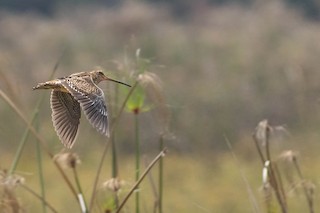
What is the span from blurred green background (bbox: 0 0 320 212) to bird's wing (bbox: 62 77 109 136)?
43 centimetres

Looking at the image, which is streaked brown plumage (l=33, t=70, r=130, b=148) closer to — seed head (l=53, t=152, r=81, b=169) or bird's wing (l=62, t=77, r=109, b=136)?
bird's wing (l=62, t=77, r=109, b=136)

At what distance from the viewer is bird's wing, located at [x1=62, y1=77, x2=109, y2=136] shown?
3.91 m

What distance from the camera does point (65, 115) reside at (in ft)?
14.4

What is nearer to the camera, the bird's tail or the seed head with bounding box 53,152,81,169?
the bird's tail

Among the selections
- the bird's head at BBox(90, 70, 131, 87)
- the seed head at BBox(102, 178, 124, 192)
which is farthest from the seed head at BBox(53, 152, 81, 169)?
the bird's head at BBox(90, 70, 131, 87)

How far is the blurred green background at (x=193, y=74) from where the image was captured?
9.32 metres

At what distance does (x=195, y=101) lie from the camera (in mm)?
15070

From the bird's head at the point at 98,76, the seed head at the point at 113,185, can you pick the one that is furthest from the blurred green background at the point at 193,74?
the seed head at the point at 113,185

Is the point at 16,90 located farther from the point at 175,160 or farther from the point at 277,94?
the point at 277,94

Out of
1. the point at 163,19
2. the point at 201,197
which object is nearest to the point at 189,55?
the point at 163,19

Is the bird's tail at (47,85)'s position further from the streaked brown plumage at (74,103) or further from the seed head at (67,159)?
the seed head at (67,159)

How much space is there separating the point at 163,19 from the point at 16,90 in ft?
59.7

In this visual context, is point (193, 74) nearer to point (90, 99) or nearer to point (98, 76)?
point (98, 76)

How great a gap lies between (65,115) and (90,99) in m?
0.37
